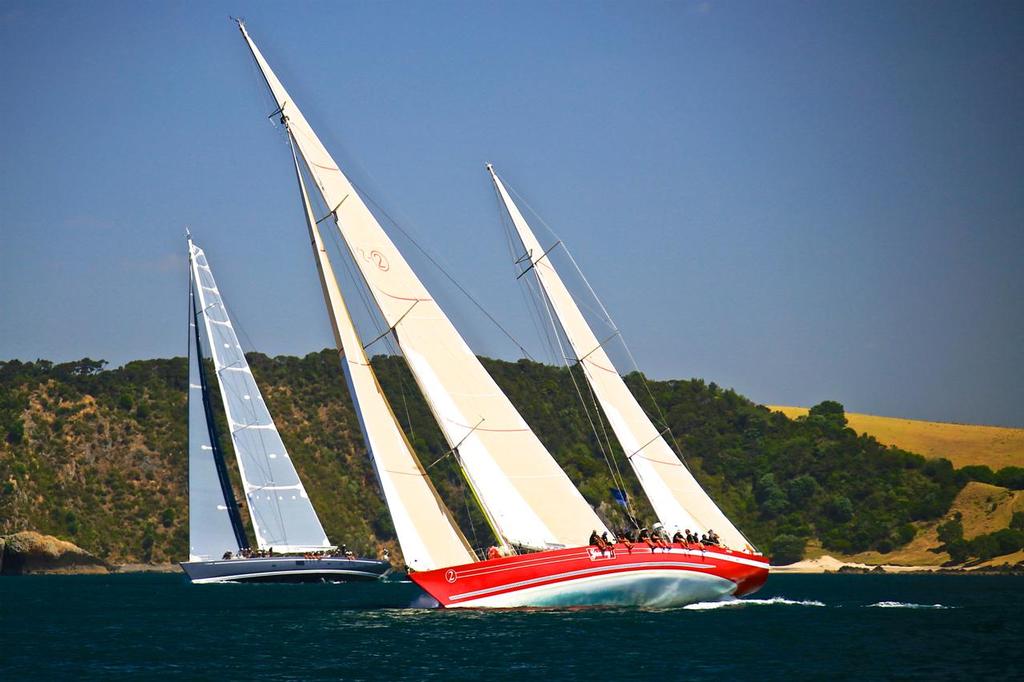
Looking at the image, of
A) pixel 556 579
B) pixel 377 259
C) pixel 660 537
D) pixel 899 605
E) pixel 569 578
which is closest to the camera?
pixel 556 579

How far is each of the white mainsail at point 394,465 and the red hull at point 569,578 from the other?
0.69 metres

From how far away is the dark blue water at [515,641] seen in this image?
3120cm

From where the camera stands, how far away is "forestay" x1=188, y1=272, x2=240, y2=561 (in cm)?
6788

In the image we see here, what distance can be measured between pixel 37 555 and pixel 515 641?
77.1 m

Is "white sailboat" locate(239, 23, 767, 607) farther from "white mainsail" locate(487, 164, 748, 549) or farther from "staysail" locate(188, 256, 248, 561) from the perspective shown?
"staysail" locate(188, 256, 248, 561)

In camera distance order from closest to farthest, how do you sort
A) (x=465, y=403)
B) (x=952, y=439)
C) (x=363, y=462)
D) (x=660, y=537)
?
(x=465, y=403) → (x=660, y=537) → (x=363, y=462) → (x=952, y=439)

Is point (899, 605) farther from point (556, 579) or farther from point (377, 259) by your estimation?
point (377, 259)

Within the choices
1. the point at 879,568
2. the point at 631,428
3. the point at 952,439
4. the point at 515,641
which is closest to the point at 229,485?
the point at 631,428

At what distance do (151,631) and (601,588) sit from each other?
1407 centimetres

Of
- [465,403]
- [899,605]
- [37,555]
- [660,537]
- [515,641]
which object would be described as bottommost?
[899,605]

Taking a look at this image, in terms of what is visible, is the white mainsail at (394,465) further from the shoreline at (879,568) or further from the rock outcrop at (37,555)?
the rock outcrop at (37,555)

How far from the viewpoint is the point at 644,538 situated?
41.1 m

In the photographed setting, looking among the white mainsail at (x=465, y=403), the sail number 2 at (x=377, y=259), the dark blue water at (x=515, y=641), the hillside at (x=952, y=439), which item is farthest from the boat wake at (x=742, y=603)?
the hillside at (x=952, y=439)

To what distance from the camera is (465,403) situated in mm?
41219
